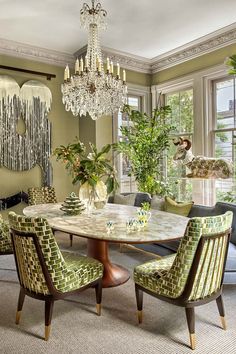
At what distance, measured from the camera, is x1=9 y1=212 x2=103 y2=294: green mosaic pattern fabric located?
2.08 meters

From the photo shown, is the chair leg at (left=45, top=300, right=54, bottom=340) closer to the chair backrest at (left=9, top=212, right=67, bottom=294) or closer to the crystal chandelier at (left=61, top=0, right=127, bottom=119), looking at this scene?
the chair backrest at (left=9, top=212, right=67, bottom=294)

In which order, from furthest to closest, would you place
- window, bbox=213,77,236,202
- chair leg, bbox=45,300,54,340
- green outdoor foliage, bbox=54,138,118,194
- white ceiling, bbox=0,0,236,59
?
window, bbox=213,77,236,202
white ceiling, bbox=0,0,236,59
green outdoor foliage, bbox=54,138,118,194
chair leg, bbox=45,300,54,340

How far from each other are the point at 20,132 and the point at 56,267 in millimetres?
3456

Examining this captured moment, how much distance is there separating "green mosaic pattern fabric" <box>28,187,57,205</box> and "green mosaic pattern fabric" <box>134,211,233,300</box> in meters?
2.95

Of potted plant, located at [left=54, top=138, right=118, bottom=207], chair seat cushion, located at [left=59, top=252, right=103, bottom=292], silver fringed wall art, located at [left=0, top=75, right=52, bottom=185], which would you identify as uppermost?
silver fringed wall art, located at [left=0, top=75, right=52, bottom=185]

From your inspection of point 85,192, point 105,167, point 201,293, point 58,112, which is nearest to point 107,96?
point 105,167

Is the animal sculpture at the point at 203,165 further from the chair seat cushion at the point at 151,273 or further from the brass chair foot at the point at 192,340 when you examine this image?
the brass chair foot at the point at 192,340

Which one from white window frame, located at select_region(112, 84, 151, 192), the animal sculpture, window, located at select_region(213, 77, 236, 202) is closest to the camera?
the animal sculpture

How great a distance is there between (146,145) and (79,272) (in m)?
2.99

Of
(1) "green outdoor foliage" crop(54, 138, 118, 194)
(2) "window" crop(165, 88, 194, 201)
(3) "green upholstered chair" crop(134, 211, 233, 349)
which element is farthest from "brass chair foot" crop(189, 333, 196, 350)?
(2) "window" crop(165, 88, 194, 201)

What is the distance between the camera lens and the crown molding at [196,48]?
444 centimetres

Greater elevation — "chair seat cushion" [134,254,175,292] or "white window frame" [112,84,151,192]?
"white window frame" [112,84,151,192]

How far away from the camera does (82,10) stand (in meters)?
3.68

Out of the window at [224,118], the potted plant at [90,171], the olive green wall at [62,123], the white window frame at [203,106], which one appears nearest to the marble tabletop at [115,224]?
the potted plant at [90,171]
